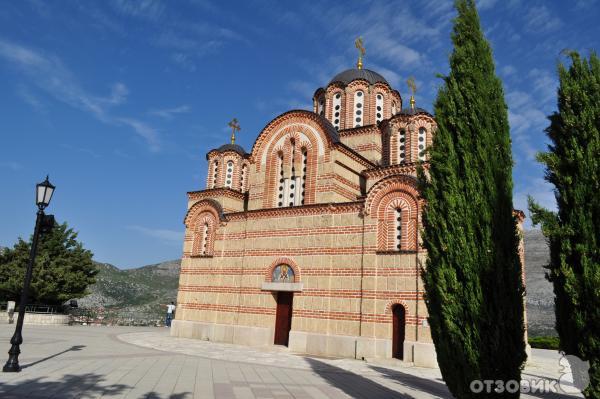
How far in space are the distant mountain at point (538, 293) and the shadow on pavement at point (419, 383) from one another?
48.8 ft

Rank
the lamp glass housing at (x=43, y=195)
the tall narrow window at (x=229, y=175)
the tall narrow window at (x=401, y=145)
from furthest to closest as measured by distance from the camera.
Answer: the tall narrow window at (x=229, y=175), the tall narrow window at (x=401, y=145), the lamp glass housing at (x=43, y=195)

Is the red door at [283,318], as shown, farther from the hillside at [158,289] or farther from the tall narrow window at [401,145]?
the hillside at [158,289]

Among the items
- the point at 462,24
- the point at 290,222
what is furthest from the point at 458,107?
the point at 290,222

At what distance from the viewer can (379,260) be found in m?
14.1

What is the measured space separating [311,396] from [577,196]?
18.2 feet

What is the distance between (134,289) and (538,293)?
41.6 metres

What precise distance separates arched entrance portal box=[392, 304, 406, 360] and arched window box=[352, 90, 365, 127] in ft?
34.5

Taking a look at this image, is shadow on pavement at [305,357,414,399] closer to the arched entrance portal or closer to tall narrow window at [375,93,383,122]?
the arched entrance portal

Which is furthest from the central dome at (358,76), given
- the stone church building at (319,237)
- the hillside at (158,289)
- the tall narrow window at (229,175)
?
the hillside at (158,289)

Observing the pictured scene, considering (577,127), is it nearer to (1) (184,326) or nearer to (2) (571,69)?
(2) (571,69)

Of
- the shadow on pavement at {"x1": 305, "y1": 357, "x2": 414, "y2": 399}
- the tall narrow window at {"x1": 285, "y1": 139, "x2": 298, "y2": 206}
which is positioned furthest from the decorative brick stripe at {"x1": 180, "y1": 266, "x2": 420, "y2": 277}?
the shadow on pavement at {"x1": 305, "y1": 357, "x2": 414, "y2": 399}

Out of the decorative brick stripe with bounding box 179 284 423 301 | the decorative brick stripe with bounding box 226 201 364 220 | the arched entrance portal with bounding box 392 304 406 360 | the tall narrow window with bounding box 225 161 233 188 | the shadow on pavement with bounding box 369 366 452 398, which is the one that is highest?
the tall narrow window with bounding box 225 161 233 188

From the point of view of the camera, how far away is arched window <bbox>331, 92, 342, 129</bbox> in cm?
2177

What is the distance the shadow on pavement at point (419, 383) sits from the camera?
Answer: 889 cm
